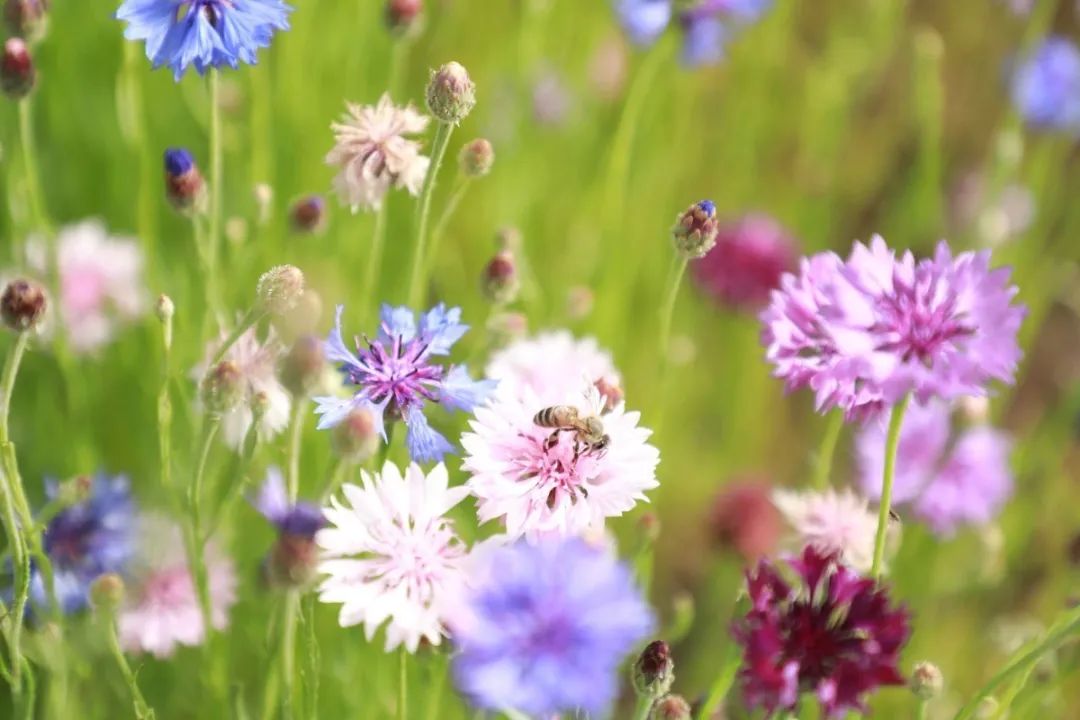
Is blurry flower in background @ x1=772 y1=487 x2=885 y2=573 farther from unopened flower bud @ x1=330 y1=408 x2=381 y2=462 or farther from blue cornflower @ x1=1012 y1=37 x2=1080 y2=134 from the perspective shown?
blue cornflower @ x1=1012 y1=37 x2=1080 y2=134

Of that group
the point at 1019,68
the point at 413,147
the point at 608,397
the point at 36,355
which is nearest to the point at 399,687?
the point at 608,397

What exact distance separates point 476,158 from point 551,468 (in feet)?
0.66

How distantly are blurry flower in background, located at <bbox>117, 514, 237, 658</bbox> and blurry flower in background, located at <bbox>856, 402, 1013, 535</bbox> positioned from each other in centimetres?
58

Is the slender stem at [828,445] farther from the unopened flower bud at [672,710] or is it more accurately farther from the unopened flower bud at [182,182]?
the unopened flower bud at [182,182]

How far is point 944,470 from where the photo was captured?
1147mm

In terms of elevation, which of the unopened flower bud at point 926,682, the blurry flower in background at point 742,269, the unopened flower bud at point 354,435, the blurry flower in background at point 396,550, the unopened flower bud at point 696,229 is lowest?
the unopened flower bud at point 926,682

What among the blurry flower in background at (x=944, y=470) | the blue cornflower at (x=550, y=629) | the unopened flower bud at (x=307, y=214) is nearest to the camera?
the blue cornflower at (x=550, y=629)

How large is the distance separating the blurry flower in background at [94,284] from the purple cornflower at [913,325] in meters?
0.74

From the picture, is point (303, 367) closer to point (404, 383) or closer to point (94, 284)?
point (404, 383)

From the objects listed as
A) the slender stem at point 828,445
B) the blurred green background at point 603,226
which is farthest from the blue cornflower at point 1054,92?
the slender stem at point 828,445

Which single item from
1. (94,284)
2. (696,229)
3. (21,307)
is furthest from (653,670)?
(94,284)

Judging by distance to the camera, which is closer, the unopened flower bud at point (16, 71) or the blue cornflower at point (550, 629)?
the blue cornflower at point (550, 629)

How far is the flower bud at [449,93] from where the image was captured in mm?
577

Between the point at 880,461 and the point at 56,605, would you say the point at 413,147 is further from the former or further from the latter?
the point at 880,461
